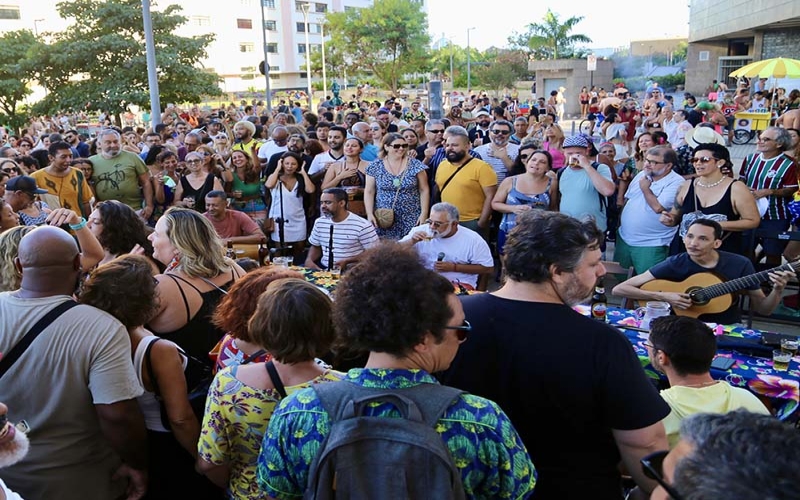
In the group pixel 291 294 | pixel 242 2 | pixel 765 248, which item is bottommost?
pixel 765 248

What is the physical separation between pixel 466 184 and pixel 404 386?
5.17 metres

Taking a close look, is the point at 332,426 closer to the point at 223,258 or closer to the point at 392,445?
the point at 392,445

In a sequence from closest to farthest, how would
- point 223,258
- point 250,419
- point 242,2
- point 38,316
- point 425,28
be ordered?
point 250,419
point 38,316
point 223,258
point 425,28
point 242,2

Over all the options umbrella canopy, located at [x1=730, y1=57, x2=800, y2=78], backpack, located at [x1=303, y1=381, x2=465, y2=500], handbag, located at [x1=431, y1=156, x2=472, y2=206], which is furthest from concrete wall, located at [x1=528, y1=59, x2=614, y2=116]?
backpack, located at [x1=303, y1=381, x2=465, y2=500]

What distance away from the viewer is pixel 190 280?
352 cm

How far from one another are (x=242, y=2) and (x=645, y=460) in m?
64.7

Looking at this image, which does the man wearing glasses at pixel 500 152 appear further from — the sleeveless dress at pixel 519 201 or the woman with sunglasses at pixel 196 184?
the woman with sunglasses at pixel 196 184

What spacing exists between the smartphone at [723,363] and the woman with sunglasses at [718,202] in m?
1.90

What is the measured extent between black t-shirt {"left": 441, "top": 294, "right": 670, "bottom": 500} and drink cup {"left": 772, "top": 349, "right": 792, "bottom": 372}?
184cm

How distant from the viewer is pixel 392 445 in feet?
4.91

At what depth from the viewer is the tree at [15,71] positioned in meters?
18.0

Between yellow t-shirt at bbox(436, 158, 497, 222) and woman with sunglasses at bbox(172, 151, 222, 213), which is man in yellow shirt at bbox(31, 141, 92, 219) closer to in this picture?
woman with sunglasses at bbox(172, 151, 222, 213)

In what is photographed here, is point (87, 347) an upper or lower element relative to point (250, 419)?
upper

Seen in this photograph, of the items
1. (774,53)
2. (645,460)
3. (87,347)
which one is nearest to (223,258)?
(87,347)
